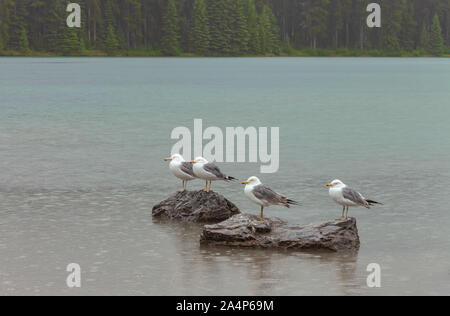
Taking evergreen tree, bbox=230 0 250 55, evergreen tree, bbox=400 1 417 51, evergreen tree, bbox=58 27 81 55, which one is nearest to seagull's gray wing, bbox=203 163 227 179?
evergreen tree, bbox=58 27 81 55

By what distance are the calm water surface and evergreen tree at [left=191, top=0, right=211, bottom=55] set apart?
122715 mm

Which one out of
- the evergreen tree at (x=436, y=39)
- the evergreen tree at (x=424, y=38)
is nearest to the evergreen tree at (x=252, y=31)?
the evergreen tree at (x=436, y=39)

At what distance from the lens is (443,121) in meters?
42.8

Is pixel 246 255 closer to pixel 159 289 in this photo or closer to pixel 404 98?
pixel 159 289

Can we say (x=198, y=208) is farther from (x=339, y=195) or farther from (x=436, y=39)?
(x=436, y=39)

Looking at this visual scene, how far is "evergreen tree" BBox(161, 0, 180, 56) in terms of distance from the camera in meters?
169

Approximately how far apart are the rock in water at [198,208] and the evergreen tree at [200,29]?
153908 mm

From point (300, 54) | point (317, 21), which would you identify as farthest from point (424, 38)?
point (300, 54)

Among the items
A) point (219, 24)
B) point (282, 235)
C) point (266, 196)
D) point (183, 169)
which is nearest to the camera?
point (282, 235)

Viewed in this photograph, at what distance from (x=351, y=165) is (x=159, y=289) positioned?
14678mm

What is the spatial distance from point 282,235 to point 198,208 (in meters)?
2.70

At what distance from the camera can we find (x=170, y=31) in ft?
554

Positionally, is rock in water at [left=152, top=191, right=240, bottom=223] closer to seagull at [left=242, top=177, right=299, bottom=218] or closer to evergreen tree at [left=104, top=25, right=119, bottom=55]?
seagull at [left=242, top=177, right=299, bottom=218]
